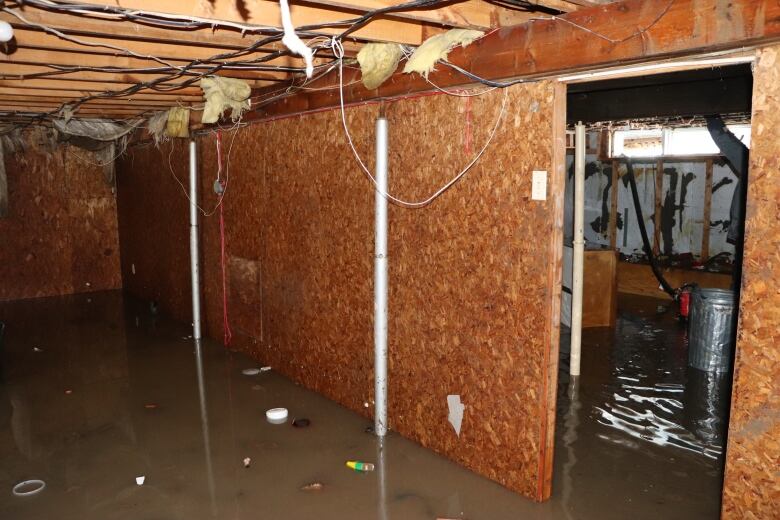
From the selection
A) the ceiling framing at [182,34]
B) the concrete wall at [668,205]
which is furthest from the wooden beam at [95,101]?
the concrete wall at [668,205]

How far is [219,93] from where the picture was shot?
428cm

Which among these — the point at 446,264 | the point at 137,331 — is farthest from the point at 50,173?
the point at 446,264

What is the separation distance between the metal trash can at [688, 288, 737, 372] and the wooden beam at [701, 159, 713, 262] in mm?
3752

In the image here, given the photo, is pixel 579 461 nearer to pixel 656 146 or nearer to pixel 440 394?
pixel 440 394

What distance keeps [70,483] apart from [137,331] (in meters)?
3.47

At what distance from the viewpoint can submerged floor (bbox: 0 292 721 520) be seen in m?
3.00

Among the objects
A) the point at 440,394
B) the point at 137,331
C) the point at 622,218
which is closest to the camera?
the point at 440,394

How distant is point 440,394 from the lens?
3518 millimetres

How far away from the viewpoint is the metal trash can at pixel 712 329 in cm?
479

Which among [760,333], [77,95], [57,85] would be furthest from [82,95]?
[760,333]

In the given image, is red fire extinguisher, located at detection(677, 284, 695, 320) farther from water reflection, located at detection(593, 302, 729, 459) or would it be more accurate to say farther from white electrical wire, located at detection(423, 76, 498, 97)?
white electrical wire, located at detection(423, 76, 498, 97)

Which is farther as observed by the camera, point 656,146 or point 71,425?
point 656,146

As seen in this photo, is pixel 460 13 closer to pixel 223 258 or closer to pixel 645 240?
pixel 223 258

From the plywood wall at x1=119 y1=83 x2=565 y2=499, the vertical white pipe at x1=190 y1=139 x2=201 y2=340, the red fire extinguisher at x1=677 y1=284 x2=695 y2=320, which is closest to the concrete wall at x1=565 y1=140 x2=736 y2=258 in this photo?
the red fire extinguisher at x1=677 y1=284 x2=695 y2=320
